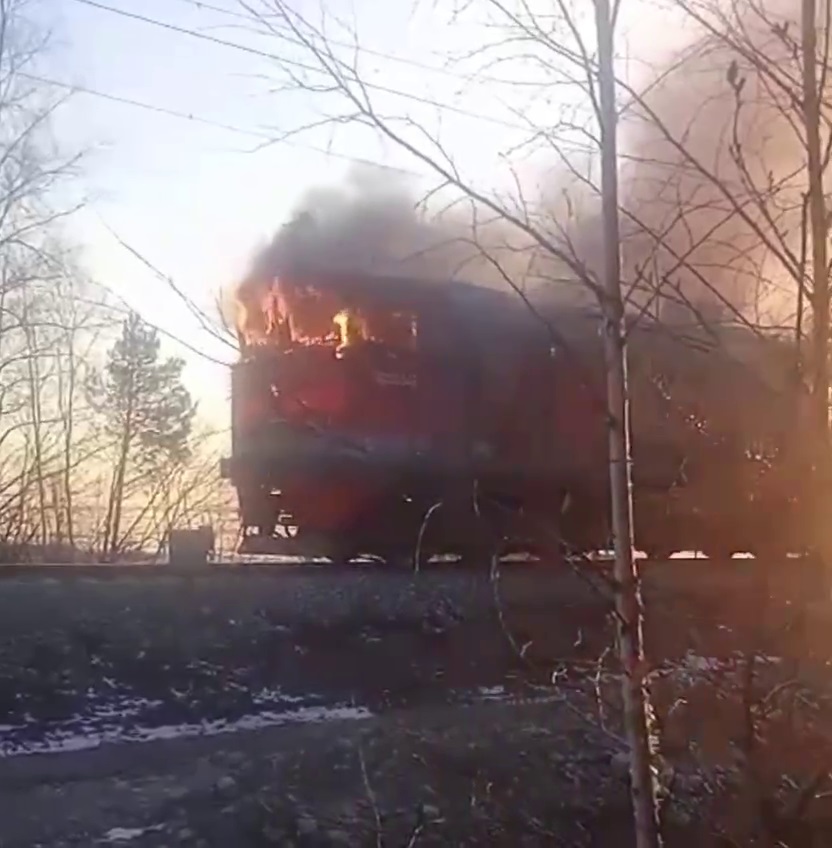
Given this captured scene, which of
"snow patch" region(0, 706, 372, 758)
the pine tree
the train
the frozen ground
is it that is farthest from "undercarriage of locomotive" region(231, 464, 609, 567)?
the pine tree

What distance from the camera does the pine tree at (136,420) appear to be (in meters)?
28.3

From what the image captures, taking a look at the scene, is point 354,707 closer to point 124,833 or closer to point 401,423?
point 124,833

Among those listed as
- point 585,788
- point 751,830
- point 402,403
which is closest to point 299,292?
point 402,403

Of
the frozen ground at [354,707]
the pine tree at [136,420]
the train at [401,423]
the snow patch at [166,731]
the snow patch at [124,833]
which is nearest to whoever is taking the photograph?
the frozen ground at [354,707]

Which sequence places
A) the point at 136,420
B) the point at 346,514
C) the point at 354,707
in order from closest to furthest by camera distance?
the point at 354,707 < the point at 346,514 < the point at 136,420

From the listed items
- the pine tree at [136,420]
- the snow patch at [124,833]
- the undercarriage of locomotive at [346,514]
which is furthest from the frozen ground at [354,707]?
the pine tree at [136,420]

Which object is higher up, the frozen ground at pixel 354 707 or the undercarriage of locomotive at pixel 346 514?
the undercarriage of locomotive at pixel 346 514

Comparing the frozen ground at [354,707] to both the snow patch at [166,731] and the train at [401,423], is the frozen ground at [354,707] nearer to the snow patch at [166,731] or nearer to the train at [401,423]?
the snow patch at [166,731]

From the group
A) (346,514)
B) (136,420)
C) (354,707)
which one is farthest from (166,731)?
(136,420)

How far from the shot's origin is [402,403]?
1328 cm

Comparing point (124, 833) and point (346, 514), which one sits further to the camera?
point (346, 514)

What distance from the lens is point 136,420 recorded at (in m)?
31.1

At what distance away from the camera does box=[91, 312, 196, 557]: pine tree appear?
28.3 m

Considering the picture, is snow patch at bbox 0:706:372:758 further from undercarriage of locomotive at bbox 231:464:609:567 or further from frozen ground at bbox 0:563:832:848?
undercarriage of locomotive at bbox 231:464:609:567
